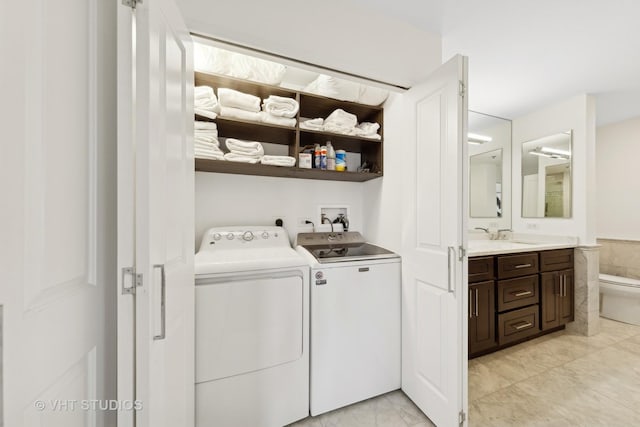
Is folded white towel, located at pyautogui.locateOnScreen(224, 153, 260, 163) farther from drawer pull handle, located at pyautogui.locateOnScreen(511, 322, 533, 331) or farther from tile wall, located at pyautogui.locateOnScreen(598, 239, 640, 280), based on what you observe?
tile wall, located at pyautogui.locateOnScreen(598, 239, 640, 280)

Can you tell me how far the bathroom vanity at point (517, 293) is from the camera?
6.71ft

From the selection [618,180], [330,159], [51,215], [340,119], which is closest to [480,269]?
[330,159]

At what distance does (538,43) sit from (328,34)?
5.45ft

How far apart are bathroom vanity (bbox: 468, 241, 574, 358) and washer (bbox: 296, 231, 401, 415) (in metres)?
0.82

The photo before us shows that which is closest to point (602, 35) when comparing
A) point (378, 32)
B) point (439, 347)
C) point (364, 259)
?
point (378, 32)

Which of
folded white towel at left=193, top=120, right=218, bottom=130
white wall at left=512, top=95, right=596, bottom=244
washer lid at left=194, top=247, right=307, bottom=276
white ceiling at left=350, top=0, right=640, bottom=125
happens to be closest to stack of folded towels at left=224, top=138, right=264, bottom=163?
folded white towel at left=193, top=120, right=218, bottom=130

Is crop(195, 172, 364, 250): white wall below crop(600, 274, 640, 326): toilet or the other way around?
A: the other way around

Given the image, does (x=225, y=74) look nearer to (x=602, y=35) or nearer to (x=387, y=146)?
(x=387, y=146)

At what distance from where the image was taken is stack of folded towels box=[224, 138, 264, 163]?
62.8 inches

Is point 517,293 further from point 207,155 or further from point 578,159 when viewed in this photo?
point 207,155

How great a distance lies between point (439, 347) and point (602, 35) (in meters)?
2.49

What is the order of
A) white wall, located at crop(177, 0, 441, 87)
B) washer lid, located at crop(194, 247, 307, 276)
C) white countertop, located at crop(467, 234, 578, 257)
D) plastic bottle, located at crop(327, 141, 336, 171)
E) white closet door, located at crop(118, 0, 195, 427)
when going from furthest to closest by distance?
white countertop, located at crop(467, 234, 578, 257), plastic bottle, located at crop(327, 141, 336, 171), washer lid, located at crop(194, 247, 307, 276), white wall, located at crop(177, 0, 441, 87), white closet door, located at crop(118, 0, 195, 427)

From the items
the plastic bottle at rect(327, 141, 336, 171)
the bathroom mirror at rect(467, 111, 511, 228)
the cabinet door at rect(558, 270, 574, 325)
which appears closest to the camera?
the plastic bottle at rect(327, 141, 336, 171)

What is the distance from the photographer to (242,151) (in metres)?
1.62
